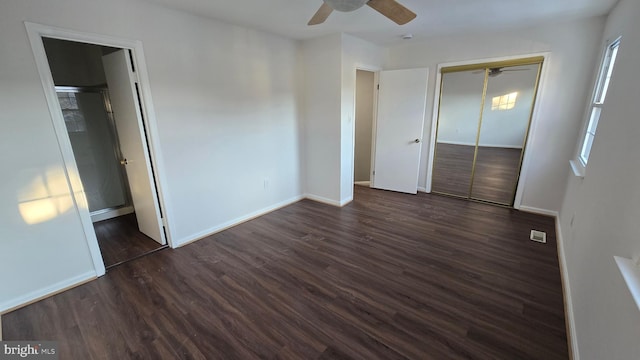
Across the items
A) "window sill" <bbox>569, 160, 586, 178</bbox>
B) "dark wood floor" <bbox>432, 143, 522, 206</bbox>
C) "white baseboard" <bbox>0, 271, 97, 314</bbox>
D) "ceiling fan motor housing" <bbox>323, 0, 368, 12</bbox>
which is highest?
"ceiling fan motor housing" <bbox>323, 0, 368, 12</bbox>

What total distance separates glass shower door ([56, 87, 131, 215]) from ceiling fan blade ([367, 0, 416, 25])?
384cm

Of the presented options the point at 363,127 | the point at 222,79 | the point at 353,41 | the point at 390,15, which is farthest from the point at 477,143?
the point at 222,79

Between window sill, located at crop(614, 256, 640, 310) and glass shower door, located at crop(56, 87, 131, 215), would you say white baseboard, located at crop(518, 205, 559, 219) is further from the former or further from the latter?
glass shower door, located at crop(56, 87, 131, 215)

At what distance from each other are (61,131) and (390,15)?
2.90m

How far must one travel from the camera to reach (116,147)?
385 centimetres

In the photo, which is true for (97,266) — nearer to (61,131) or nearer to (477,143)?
(61,131)

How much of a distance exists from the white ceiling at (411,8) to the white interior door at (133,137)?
2.66ft

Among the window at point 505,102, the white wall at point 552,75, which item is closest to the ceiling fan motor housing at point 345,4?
the white wall at point 552,75

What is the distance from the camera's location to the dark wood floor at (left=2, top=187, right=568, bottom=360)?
1.75 metres

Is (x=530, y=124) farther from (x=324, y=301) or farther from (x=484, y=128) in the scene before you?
(x=324, y=301)

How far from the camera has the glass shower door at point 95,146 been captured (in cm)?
351

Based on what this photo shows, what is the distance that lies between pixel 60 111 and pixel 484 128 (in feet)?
17.1

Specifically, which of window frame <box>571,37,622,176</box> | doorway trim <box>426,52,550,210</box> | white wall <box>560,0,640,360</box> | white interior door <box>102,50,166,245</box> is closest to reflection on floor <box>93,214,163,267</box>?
white interior door <box>102,50,166,245</box>

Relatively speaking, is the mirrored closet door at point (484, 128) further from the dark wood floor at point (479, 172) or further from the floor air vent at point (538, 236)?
the floor air vent at point (538, 236)
